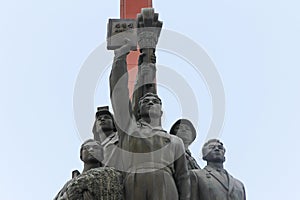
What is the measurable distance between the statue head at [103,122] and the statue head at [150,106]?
1.24 metres

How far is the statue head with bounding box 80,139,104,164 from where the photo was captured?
44.2ft

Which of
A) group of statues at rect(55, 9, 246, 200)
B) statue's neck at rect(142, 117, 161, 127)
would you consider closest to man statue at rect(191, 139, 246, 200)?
group of statues at rect(55, 9, 246, 200)

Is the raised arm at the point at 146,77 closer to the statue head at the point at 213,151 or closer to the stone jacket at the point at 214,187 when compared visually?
the statue head at the point at 213,151

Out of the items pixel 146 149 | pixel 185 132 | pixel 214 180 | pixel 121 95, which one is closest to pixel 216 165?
pixel 214 180

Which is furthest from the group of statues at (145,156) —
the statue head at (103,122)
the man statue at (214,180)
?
the statue head at (103,122)

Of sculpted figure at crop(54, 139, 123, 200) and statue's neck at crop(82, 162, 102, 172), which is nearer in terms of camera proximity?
sculpted figure at crop(54, 139, 123, 200)

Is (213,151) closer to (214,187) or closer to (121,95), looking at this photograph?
(214,187)

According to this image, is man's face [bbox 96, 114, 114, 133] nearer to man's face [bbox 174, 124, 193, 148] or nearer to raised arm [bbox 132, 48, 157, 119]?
raised arm [bbox 132, 48, 157, 119]

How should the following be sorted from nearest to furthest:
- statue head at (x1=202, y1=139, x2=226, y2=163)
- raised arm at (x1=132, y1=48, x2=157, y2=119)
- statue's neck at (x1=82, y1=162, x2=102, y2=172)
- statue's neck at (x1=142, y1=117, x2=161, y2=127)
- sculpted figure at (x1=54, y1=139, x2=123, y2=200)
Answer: sculpted figure at (x1=54, y1=139, x2=123, y2=200), statue's neck at (x1=142, y1=117, x2=161, y2=127), statue's neck at (x1=82, y1=162, x2=102, y2=172), raised arm at (x1=132, y1=48, x2=157, y2=119), statue head at (x1=202, y1=139, x2=226, y2=163)

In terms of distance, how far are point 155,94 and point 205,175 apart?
1.31 metres

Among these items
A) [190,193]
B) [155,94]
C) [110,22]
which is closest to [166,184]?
[190,193]

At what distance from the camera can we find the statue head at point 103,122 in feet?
48.0

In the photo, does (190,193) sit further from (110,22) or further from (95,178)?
(110,22)

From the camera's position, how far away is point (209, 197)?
13.5 m
